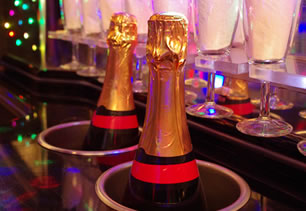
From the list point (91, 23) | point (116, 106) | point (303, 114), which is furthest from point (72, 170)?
point (91, 23)

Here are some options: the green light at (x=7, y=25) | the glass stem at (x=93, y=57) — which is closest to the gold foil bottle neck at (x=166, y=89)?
the glass stem at (x=93, y=57)

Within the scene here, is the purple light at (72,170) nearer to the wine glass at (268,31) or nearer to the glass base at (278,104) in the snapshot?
the wine glass at (268,31)

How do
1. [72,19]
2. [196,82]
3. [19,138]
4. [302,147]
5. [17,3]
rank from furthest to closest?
[17,3] → [72,19] → [196,82] → [19,138] → [302,147]

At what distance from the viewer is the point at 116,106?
0.72 metres

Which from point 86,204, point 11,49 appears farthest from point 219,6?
point 11,49

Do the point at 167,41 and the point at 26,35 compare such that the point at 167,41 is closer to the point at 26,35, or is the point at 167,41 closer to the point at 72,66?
the point at 72,66

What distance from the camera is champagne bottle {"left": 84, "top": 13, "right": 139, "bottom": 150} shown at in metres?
0.71

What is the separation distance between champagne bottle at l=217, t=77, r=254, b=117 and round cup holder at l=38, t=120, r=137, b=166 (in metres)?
0.28

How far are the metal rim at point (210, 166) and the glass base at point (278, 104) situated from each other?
0.31 meters

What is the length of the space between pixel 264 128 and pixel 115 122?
25 cm

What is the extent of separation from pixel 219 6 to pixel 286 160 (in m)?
0.25

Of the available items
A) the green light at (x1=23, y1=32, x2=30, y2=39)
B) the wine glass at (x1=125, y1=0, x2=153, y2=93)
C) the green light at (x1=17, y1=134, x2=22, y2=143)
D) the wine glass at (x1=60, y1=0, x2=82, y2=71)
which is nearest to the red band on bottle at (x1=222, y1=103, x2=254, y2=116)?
the wine glass at (x1=125, y1=0, x2=153, y2=93)

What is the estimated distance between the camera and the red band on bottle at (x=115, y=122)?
716 millimetres

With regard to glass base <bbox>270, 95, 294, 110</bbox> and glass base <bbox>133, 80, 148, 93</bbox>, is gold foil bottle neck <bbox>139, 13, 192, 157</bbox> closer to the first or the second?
glass base <bbox>270, 95, 294, 110</bbox>
